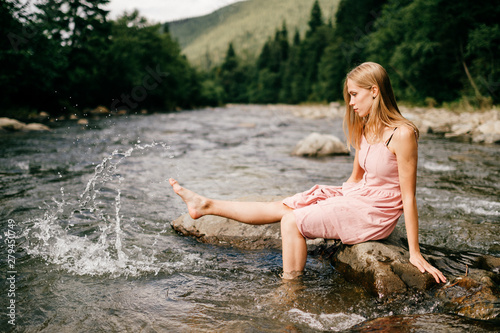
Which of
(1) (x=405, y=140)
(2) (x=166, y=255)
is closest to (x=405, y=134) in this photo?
(1) (x=405, y=140)

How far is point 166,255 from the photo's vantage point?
11.2 feet

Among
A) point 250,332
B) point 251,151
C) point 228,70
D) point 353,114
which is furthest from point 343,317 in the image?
point 228,70

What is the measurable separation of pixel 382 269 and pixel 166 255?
1988 mm

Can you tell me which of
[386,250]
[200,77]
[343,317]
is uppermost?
[200,77]

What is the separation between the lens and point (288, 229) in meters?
2.69

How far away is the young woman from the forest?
19.4 m

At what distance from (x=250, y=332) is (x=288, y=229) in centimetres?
81

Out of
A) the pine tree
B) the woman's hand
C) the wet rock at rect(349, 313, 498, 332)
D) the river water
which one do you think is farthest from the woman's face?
the pine tree

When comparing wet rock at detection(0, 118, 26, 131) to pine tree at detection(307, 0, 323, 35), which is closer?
wet rock at detection(0, 118, 26, 131)

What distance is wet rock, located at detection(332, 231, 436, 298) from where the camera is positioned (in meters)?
2.48

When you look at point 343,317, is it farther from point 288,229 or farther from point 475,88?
point 475,88

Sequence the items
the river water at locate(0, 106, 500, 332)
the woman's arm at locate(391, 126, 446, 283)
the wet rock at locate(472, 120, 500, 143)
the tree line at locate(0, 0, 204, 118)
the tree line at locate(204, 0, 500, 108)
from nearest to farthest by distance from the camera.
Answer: the river water at locate(0, 106, 500, 332) < the woman's arm at locate(391, 126, 446, 283) < the wet rock at locate(472, 120, 500, 143) < the tree line at locate(0, 0, 204, 118) < the tree line at locate(204, 0, 500, 108)

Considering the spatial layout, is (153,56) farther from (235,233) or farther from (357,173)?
(357,173)

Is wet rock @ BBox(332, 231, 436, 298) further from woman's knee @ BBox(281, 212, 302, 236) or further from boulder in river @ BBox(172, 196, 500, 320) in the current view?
woman's knee @ BBox(281, 212, 302, 236)
